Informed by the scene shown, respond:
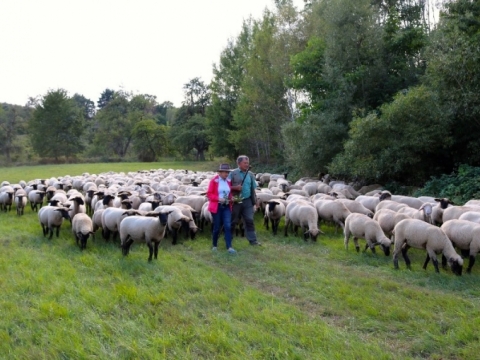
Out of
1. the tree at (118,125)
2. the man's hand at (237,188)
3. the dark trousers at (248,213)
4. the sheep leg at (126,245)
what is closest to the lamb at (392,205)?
the dark trousers at (248,213)

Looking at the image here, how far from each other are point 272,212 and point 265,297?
619cm

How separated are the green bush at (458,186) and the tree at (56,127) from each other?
217 ft

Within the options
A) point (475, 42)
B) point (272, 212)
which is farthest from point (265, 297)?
point (475, 42)

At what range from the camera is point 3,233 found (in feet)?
41.9

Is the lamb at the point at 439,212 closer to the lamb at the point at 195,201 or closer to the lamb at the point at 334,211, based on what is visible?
the lamb at the point at 334,211

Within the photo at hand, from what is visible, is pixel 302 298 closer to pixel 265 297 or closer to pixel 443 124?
pixel 265 297

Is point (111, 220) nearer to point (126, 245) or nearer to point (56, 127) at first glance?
point (126, 245)

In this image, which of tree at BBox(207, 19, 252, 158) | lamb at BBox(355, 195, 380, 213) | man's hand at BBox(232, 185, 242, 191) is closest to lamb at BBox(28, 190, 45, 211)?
man's hand at BBox(232, 185, 242, 191)

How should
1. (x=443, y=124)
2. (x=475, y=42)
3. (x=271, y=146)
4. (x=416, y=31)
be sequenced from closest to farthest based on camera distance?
(x=475, y=42) → (x=443, y=124) → (x=416, y=31) → (x=271, y=146)

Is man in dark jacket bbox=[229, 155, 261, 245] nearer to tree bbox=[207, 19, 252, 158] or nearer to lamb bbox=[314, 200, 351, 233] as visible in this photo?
lamb bbox=[314, 200, 351, 233]

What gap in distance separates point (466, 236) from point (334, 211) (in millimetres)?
4323

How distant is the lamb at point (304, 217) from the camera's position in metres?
11.8

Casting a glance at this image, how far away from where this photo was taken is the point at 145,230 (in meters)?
9.69

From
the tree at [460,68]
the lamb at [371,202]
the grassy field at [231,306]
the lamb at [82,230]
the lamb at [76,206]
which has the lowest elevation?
the grassy field at [231,306]
